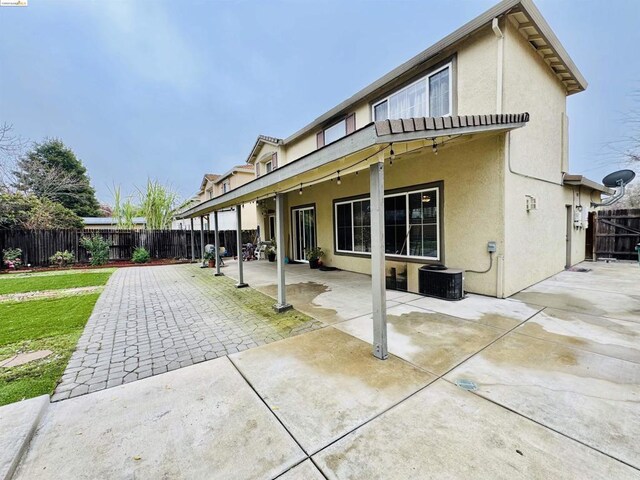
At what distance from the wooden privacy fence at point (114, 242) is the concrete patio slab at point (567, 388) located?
15.4 meters

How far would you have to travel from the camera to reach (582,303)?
17.4ft

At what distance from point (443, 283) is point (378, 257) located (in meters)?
3.29

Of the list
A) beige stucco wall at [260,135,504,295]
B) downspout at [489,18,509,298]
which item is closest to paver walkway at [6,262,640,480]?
downspout at [489,18,509,298]

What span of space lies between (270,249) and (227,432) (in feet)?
37.3

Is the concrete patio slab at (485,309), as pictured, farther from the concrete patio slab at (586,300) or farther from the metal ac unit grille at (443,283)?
the concrete patio slab at (586,300)

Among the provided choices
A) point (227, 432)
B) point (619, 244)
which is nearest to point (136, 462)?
point (227, 432)

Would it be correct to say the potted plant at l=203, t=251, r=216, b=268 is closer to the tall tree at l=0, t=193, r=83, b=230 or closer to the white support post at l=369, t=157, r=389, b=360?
the tall tree at l=0, t=193, r=83, b=230

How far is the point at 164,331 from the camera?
14.7 feet

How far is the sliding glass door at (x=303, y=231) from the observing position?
11.5 m

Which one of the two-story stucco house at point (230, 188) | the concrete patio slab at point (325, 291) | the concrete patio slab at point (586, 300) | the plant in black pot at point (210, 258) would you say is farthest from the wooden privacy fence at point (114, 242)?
the concrete patio slab at point (586, 300)

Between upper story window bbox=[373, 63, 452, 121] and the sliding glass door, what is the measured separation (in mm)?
5221

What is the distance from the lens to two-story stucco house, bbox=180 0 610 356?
183 inches

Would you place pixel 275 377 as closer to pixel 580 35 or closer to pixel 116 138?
pixel 580 35

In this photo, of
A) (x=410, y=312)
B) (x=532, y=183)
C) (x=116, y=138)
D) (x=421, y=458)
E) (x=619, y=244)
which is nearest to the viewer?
(x=421, y=458)
